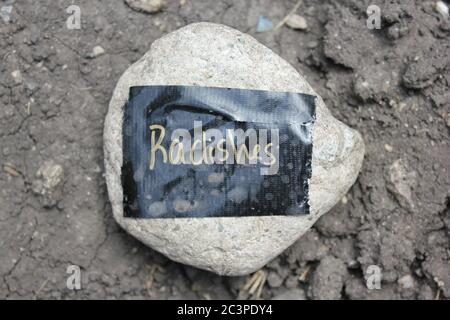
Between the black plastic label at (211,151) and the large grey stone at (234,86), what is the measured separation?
0.04m

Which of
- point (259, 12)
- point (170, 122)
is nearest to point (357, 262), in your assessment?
point (170, 122)

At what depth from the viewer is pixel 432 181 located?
8.02ft

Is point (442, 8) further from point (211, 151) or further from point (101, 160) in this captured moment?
point (101, 160)

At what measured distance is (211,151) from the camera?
2.19 meters

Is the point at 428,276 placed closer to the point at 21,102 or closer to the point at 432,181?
the point at 432,181

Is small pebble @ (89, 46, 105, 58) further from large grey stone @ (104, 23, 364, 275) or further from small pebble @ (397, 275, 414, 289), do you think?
small pebble @ (397, 275, 414, 289)

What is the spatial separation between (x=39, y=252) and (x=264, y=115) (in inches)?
45.6

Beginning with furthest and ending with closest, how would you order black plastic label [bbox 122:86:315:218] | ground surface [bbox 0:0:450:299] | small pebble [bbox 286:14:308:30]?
small pebble [bbox 286:14:308:30], ground surface [bbox 0:0:450:299], black plastic label [bbox 122:86:315:218]

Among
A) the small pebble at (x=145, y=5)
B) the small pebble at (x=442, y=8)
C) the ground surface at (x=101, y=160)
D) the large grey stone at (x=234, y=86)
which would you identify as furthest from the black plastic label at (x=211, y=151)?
the small pebble at (x=442, y=8)

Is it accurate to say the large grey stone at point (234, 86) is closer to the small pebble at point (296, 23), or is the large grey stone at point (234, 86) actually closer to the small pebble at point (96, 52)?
the small pebble at point (96, 52)

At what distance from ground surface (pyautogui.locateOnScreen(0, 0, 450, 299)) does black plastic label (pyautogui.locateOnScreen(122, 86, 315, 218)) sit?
36 cm

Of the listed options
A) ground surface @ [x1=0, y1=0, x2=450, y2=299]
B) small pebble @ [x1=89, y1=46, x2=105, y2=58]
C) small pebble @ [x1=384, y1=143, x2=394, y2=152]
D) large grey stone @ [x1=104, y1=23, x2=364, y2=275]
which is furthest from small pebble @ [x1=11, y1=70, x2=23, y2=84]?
small pebble @ [x1=384, y1=143, x2=394, y2=152]

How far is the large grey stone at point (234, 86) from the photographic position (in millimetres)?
2223

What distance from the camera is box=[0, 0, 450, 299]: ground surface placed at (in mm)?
2453
